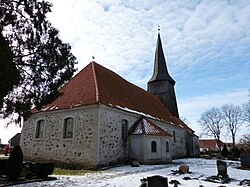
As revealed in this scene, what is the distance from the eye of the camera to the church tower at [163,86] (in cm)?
3062

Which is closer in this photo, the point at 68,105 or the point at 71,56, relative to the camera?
the point at 71,56

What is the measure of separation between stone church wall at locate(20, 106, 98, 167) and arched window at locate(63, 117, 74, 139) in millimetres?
237

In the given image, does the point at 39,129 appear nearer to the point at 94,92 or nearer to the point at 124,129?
the point at 94,92

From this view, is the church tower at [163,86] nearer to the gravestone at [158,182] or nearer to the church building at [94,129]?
the church building at [94,129]

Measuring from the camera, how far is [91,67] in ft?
62.0

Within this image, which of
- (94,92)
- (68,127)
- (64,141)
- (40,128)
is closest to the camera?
(64,141)

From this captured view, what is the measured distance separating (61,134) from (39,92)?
7.90m

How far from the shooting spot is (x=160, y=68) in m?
32.2

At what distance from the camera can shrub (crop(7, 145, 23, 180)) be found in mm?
8445

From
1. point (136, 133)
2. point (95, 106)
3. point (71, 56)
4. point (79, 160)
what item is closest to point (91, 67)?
point (95, 106)

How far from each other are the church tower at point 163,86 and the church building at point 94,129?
435 inches

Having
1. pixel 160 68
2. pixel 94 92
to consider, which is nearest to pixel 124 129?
pixel 94 92

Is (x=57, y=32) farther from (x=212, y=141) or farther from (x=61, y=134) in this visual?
(x=212, y=141)

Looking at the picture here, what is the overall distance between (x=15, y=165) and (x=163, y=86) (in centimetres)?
2446
